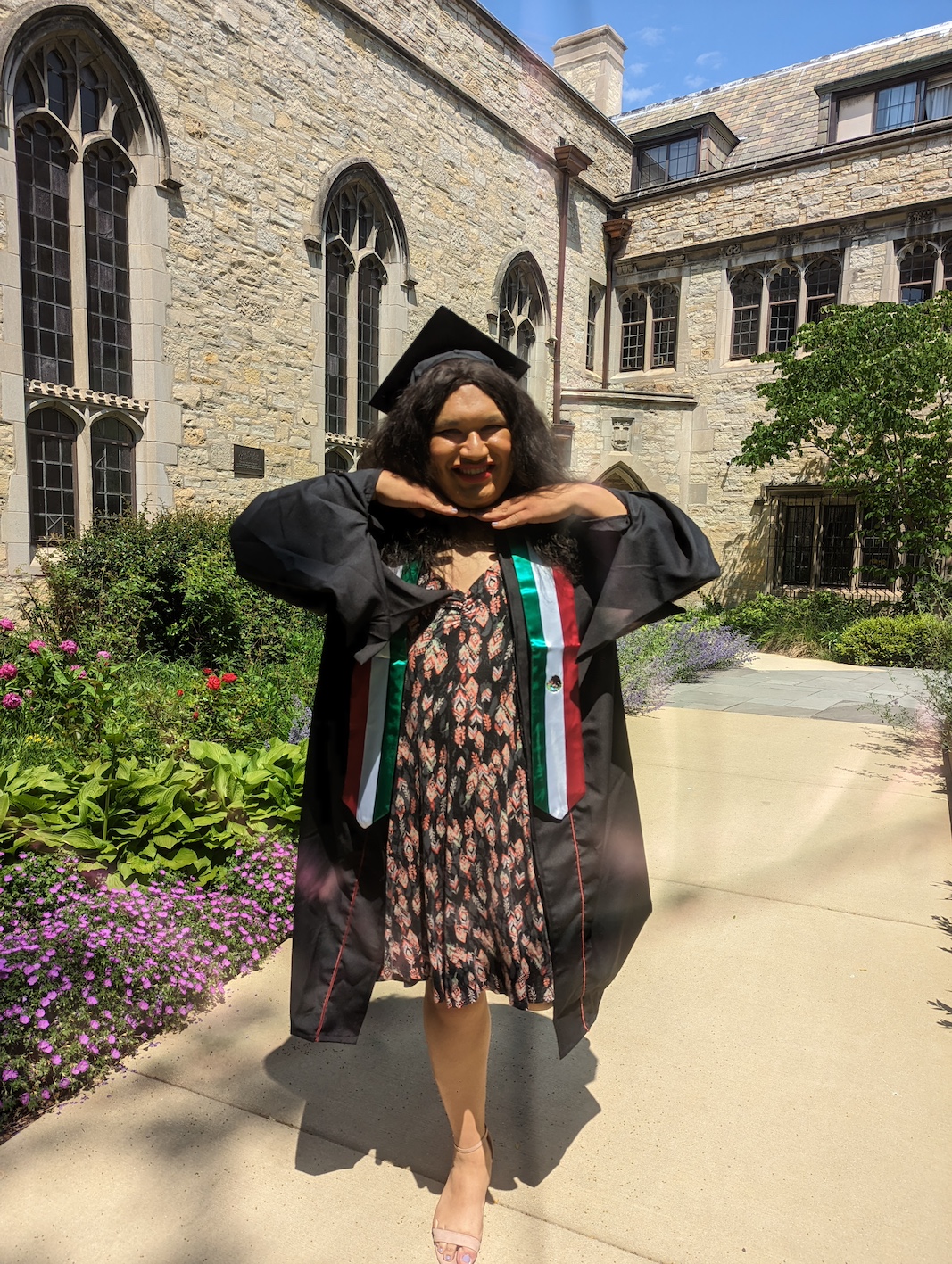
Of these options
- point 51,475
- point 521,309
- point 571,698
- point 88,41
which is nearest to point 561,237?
point 521,309

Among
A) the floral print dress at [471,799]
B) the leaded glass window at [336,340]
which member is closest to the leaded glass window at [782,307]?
the leaded glass window at [336,340]

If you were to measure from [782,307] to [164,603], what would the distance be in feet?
43.7

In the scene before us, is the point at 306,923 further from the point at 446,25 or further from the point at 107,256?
the point at 446,25

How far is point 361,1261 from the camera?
1.82 metres

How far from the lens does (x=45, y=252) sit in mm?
8109

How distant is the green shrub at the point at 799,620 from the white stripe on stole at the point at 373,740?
1183 cm

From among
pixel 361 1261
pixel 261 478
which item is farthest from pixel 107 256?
pixel 361 1261

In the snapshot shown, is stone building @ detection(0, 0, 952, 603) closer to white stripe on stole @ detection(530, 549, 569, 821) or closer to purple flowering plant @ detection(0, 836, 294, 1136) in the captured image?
purple flowering plant @ detection(0, 836, 294, 1136)

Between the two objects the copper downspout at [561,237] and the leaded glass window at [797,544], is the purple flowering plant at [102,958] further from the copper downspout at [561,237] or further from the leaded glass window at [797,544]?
the leaded glass window at [797,544]

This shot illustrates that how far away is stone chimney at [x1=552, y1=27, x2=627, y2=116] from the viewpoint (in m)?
19.5

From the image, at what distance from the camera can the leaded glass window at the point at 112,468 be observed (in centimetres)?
868

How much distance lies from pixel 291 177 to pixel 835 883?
998cm

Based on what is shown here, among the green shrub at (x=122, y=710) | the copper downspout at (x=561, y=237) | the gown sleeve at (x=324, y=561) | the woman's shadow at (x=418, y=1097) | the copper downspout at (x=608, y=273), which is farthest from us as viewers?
the copper downspout at (x=608, y=273)

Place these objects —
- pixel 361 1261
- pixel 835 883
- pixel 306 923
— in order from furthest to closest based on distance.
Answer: pixel 835 883 → pixel 306 923 → pixel 361 1261
